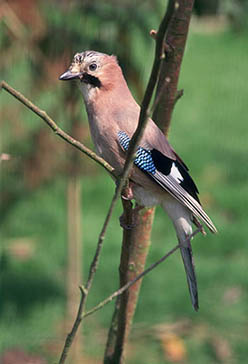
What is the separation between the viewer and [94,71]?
2150 millimetres

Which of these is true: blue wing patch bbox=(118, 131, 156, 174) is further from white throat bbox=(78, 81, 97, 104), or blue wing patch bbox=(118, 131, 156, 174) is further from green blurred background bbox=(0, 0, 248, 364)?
green blurred background bbox=(0, 0, 248, 364)

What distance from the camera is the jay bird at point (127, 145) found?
6.95 feet

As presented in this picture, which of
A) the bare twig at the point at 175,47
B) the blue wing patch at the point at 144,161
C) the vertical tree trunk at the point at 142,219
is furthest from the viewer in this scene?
the blue wing patch at the point at 144,161

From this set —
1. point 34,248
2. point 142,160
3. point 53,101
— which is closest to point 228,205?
point 34,248

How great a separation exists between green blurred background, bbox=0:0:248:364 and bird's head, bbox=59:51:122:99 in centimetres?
31

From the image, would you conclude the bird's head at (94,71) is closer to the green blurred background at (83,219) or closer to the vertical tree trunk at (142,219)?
the vertical tree trunk at (142,219)

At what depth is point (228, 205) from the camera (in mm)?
5430

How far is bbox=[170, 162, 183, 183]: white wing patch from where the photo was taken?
2.17 meters

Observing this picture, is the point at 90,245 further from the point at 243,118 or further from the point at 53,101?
the point at 243,118

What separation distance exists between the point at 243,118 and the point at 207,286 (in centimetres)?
298

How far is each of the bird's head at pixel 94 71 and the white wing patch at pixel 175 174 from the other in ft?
1.04

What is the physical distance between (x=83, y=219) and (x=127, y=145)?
10.8 ft

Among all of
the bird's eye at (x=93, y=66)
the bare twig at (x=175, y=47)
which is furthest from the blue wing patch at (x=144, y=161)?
the bird's eye at (x=93, y=66)

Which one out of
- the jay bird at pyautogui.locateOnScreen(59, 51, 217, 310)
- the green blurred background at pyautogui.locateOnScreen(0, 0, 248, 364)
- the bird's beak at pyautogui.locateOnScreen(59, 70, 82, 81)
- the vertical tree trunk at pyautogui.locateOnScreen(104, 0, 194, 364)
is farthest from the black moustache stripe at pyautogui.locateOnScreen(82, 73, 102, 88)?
the green blurred background at pyautogui.locateOnScreen(0, 0, 248, 364)
